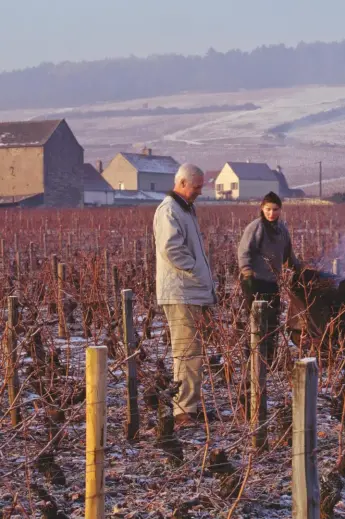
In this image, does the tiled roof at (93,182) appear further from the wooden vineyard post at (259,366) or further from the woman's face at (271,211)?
the wooden vineyard post at (259,366)

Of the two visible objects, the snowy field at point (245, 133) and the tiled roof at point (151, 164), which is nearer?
the tiled roof at point (151, 164)

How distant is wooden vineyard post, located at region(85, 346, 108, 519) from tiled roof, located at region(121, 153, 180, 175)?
8973cm

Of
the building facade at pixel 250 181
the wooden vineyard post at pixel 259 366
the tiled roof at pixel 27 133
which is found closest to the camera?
the wooden vineyard post at pixel 259 366

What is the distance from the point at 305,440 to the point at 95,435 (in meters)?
0.74

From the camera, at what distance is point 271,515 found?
4477 millimetres

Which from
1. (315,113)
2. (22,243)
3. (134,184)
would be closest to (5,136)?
(134,184)

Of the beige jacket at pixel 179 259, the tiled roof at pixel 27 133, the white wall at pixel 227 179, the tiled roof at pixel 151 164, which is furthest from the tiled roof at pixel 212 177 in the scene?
the beige jacket at pixel 179 259

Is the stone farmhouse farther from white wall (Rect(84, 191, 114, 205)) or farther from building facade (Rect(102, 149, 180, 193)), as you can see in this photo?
building facade (Rect(102, 149, 180, 193))

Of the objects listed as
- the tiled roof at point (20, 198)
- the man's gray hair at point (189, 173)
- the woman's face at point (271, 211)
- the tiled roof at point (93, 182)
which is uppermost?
the tiled roof at point (93, 182)

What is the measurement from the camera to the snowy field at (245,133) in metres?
147

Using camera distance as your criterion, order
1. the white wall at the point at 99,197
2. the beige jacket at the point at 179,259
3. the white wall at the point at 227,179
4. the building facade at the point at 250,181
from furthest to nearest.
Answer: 1. the white wall at the point at 227,179
2. the building facade at the point at 250,181
3. the white wall at the point at 99,197
4. the beige jacket at the point at 179,259

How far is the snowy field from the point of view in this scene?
146875 mm

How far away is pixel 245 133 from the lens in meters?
164

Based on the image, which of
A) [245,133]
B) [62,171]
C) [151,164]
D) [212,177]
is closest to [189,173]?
[62,171]
